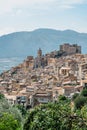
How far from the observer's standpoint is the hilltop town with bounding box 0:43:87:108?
66625 mm

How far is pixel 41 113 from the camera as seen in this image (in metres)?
15.0

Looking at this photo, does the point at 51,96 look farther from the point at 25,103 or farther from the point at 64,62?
the point at 64,62

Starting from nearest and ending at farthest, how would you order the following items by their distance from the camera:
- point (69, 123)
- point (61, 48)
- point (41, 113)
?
point (69, 123)
point (41, 113)
point (61, 48)

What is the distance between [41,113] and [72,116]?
1555mm

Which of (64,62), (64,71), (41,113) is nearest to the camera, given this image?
(41,113)

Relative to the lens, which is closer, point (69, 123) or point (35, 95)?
point (69, 123)

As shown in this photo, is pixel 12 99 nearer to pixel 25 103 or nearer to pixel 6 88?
pixel 25 103

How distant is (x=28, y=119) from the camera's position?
65.6 feet

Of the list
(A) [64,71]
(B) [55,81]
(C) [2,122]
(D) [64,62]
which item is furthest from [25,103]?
(C) [2,122]

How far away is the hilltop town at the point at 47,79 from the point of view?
6662cm

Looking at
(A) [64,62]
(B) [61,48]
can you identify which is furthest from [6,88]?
(B) [61,48]

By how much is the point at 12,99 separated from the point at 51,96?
4865 mm

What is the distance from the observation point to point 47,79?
83.3 m

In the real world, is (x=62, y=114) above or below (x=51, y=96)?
above
